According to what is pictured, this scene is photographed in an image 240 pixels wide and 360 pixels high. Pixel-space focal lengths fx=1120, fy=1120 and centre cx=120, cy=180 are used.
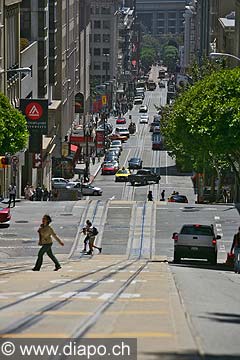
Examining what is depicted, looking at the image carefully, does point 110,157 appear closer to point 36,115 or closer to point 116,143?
point 116,143

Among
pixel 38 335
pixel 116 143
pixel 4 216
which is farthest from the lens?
pixel 116 143

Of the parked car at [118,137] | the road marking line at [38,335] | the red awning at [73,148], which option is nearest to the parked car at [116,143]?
the parked car at [118,137]

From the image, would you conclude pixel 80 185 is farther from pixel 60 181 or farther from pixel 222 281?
pixel 222 281

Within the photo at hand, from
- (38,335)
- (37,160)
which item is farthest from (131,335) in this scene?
(37,160)

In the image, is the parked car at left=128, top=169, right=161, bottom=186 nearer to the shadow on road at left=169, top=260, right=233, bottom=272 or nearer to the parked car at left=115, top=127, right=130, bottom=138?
the parked car at left=115, top=127, right=130, bottom=138

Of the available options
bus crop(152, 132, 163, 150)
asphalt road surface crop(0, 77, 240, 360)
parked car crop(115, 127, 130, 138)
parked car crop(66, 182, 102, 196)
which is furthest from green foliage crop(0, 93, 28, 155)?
parked car crop(115, 127, 130, 138)

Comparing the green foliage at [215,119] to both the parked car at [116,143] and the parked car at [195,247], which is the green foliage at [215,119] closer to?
the parked car at [195,247]

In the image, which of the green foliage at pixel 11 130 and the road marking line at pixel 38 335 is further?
the green foliage at pixel 11 130

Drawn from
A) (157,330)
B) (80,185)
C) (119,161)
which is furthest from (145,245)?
(119,161)

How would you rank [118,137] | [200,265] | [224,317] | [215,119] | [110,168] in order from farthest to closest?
[118,137]
[110,168]
[215,119]
[200,265]
[224,317]

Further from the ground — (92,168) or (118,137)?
(118,137)

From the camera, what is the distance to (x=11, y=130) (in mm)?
60000

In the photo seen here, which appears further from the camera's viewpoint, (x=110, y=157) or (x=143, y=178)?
(x=110, y=157)

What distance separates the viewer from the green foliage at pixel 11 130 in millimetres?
59250
